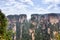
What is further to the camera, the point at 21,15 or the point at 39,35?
the point at 21,15

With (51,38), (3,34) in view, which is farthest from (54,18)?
(3,34)

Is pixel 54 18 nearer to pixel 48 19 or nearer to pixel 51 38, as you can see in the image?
pixel 48 19

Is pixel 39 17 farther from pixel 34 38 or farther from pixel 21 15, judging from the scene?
pixel 34 38

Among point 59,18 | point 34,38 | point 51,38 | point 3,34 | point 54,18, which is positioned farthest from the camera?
point 59,18

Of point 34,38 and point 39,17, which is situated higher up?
point 39,17

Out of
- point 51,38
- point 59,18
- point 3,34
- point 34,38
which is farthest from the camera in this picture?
point 59,18

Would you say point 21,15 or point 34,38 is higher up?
point 21,15

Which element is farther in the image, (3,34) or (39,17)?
(39,17)

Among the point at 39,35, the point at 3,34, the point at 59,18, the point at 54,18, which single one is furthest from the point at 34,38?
the point at 3,34

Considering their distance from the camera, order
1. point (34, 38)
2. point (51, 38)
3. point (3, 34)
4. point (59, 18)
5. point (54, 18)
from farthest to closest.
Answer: point (59, 18) < point (54, 18) < point (51, 38) < point (34, 38) < point (3, 34)
